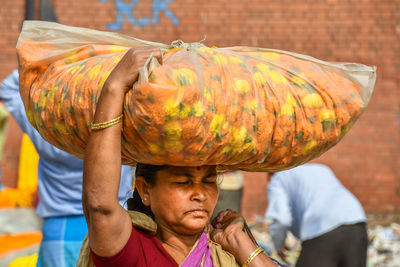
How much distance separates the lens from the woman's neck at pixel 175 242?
7.14ft

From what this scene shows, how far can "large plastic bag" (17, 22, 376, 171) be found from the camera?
186 centimetres

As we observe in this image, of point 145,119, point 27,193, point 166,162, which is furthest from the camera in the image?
point 27,193

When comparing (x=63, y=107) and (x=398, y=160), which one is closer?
(x=63, y=107)

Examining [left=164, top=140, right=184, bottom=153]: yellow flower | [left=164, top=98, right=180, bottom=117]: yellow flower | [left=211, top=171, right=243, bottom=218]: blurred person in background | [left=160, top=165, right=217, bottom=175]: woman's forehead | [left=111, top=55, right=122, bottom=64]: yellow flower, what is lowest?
[left=211, top=171, right=243, bottom=218]: blurred person in background

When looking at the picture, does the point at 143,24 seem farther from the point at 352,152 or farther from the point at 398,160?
the point at 398,160

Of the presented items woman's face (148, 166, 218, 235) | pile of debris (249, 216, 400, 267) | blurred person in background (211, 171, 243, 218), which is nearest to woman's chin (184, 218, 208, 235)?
woman's face (148, 166, 218, 235)

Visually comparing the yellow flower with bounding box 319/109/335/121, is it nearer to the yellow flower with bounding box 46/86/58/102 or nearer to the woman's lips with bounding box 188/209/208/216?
the woman's lips with bounding box 188/209/208/216

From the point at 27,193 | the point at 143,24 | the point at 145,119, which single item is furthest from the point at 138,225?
the point at 143,24

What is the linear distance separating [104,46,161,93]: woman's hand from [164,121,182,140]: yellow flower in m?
0.16

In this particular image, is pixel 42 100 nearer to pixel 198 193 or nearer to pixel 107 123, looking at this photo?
pixel 107 123

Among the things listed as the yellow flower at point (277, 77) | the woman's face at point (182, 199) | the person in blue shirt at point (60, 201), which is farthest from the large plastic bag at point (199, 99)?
the person in blue shirt at point (60, 201)

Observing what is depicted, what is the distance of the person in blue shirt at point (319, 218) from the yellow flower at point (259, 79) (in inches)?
117

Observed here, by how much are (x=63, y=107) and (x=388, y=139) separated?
7.34 m

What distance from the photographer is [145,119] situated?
1.83 meters
